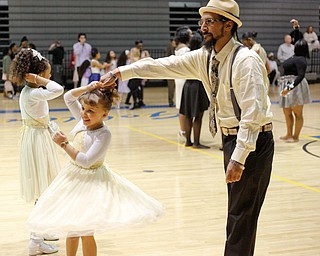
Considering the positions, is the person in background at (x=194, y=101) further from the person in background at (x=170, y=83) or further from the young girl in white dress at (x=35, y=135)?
the person in background at (x=170, y=83)

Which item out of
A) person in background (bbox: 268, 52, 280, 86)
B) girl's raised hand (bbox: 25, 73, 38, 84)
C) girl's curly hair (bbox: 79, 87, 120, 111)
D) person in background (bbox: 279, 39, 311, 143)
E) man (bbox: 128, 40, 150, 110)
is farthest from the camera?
person in background (bbox: 268, 52, 280, 86)

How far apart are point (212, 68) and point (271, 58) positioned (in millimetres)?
A: 17276

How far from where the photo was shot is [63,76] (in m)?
20.6

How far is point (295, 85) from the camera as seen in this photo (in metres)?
8.95

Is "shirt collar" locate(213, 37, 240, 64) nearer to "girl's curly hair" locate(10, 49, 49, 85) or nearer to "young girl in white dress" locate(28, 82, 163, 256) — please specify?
"young girl in white dress" locate(28, 82, 163, 256)

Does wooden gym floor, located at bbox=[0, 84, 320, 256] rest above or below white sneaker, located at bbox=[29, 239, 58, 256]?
below

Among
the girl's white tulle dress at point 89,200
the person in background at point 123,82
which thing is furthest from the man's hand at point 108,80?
the person in background at point 123,82

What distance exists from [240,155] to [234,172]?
0.11m

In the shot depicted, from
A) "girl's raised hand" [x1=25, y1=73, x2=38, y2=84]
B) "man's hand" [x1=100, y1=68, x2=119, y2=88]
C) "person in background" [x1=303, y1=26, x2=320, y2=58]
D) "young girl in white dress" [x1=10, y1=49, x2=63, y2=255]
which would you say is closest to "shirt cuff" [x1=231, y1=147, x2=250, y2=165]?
"man's hand" [x1=100, y1=68, x2=119, y2=88]

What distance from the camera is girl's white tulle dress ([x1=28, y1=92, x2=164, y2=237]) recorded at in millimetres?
3551

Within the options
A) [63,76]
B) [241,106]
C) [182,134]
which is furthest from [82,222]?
[63,76]

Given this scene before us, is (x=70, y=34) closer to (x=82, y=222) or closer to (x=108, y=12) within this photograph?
(x=108, y=12)

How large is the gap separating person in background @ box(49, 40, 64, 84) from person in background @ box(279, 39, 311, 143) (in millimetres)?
11317

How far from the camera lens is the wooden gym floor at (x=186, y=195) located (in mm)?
4824
